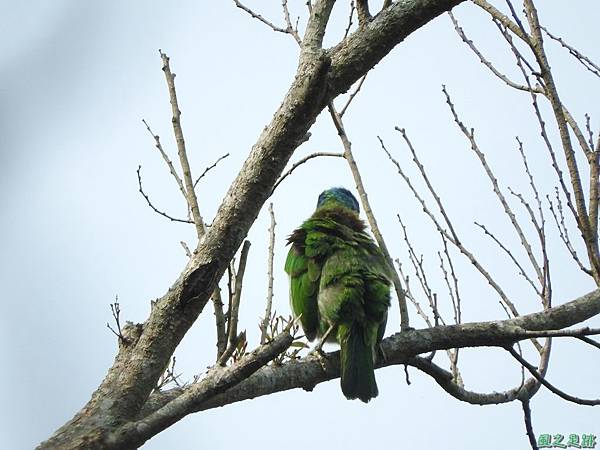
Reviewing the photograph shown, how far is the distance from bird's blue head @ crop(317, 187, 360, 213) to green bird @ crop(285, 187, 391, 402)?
81 centimetres

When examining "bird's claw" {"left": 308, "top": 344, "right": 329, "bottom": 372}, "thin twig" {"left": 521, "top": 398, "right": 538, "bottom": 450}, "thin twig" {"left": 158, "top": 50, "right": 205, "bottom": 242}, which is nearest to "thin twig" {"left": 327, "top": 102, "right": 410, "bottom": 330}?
"bird's claw" {"left": 308, "top": 344, "right": 329, "bottom": 372}

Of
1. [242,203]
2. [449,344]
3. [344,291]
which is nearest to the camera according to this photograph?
[242,203]

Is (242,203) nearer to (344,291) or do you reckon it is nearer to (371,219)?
(371,219)

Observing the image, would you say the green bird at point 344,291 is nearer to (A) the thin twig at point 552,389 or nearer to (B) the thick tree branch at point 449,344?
(B) the thick tree branch at point 449,344

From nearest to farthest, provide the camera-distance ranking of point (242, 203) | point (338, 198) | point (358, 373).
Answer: point (242, 203) → point (358, 373) → point (338, 198)

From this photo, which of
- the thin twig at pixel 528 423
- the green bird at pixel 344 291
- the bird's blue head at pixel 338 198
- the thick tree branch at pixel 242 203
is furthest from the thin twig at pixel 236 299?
the bird's blue head at pixel 338 198

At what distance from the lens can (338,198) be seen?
6.04m

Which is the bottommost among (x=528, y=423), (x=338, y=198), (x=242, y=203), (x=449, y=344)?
(x=528, y=423)

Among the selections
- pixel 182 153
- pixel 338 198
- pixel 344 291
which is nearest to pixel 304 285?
pixel 344 291

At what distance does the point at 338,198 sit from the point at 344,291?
1763 millimetres

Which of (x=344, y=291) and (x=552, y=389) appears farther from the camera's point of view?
(x=344, y=291)

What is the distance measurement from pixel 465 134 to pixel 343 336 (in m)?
1.60

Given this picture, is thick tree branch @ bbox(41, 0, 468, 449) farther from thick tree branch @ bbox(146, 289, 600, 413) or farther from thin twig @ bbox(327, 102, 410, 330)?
thin twig @ bbox(327, 102, 410, 330)

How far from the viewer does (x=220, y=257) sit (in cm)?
278
